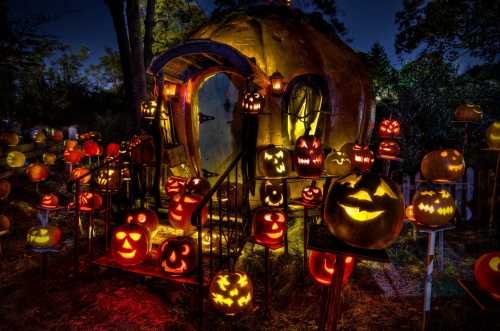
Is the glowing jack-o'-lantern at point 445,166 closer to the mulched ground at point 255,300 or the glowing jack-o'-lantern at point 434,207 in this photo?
the glowing jack-o'-lantern at point 434,207

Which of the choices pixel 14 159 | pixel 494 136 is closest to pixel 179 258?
pixel 494 136

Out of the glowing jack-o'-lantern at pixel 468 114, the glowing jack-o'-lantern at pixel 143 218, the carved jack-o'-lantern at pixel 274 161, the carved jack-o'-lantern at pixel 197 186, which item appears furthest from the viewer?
the carved jack-o'-lantern at pixel 197 186

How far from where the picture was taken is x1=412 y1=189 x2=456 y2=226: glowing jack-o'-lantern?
5004 millimetres

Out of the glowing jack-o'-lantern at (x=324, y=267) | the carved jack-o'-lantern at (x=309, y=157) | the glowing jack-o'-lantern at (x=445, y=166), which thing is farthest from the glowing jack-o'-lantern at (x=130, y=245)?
the glowing jack-o'-lantern at (x=445, y=166)

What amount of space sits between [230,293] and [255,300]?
92 cm

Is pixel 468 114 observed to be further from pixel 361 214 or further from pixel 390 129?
pixel 361 214

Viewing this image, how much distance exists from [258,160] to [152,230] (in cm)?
294

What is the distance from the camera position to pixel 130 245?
4.83 metres

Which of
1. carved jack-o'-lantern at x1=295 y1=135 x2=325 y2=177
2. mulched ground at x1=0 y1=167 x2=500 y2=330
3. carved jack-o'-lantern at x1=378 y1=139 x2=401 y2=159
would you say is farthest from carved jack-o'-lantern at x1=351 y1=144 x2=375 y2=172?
mulched ground at x1=0 y1=167 x2=500 y2=330

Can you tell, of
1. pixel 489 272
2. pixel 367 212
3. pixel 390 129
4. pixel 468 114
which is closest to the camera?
pixel 367 212

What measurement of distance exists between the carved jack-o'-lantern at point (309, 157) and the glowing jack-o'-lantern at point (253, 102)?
1.15m

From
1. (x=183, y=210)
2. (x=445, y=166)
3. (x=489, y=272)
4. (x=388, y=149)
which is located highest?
(x=388, y=149)

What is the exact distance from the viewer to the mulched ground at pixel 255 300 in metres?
4.36

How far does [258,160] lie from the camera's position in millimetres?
7699
